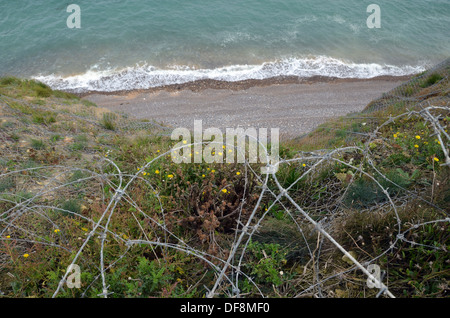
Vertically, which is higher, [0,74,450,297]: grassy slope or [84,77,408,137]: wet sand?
[0,74,450,297]: grassy slope

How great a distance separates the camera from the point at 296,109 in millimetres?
15609

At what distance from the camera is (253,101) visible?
16.4m

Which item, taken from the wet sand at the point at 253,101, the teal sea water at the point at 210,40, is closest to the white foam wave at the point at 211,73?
the teal sea water at the point at 210,40

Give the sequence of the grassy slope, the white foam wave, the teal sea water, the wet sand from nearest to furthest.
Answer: the grassy slope < the wet sand < the white foam wave < the teal sea water

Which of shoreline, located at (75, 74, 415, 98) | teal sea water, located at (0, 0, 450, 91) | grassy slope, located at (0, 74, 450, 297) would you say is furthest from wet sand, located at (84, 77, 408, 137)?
grassy slope, located at (0, 74, 450, 297)

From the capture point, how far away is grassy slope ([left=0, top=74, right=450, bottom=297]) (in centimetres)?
298

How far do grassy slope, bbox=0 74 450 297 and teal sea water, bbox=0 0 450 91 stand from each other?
47.6 feet

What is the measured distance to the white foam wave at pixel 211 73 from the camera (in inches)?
706

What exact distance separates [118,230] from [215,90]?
14.7 metres

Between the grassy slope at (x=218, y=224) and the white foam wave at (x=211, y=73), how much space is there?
13.4 m

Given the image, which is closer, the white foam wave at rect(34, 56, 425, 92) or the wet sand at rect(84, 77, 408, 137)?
the wet sand at rect(84, 77, 408, 137)

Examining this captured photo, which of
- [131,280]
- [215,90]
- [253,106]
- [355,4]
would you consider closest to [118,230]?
[131,280]

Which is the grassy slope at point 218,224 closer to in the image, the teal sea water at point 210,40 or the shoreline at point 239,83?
the shoreline at point 239,83

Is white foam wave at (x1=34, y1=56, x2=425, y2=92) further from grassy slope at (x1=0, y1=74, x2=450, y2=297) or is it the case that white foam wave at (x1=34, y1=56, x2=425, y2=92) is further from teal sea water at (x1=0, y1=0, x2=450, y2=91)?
grassy slope at (x1=0, y1=74, x2=450, y2=297)
